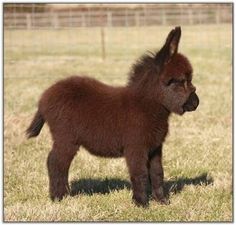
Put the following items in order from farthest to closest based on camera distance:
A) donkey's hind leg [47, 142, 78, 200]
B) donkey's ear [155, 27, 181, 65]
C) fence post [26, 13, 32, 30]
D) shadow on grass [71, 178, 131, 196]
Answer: fence post [26, 13, 32, 30], shadow on grass [71, 178, 131, 196], donkey's hind leg [47, 142, 78, 200], donkey's ear [155, 27, 181, 65]

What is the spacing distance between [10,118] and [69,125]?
184 inches

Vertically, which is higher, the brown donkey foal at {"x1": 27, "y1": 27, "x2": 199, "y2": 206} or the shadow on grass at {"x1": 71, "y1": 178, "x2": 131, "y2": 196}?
the brown donkey foal at {"x1": 27, "y1": 27, "x2": 199, "y2": 206}

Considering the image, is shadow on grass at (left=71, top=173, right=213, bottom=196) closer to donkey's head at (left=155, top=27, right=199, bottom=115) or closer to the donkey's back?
the donkey's back

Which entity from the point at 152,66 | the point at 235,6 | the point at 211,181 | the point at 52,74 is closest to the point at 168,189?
the point at 211,181

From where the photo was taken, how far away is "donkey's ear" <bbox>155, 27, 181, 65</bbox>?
200 inches

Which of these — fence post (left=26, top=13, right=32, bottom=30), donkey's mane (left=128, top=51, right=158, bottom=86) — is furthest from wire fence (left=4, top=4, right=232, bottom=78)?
donkey's mane (left=128, top=51, right=158, bottom=86)

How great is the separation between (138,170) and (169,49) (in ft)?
4.13

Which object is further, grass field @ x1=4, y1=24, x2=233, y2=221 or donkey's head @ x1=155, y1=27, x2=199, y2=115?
grass field @ x1=4, y1=24, x2=233, y2=221

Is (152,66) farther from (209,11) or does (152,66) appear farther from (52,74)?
(209,11)

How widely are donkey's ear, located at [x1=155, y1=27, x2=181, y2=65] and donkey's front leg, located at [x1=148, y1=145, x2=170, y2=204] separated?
38.3 inches

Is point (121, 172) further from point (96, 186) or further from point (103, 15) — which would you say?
point (103, 15)

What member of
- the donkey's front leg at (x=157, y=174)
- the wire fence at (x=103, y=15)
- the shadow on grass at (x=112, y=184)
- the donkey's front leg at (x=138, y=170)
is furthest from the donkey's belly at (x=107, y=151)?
the wire fence at (x=103, y=15)

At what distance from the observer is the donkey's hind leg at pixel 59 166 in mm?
5484

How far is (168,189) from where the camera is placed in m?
6.12
